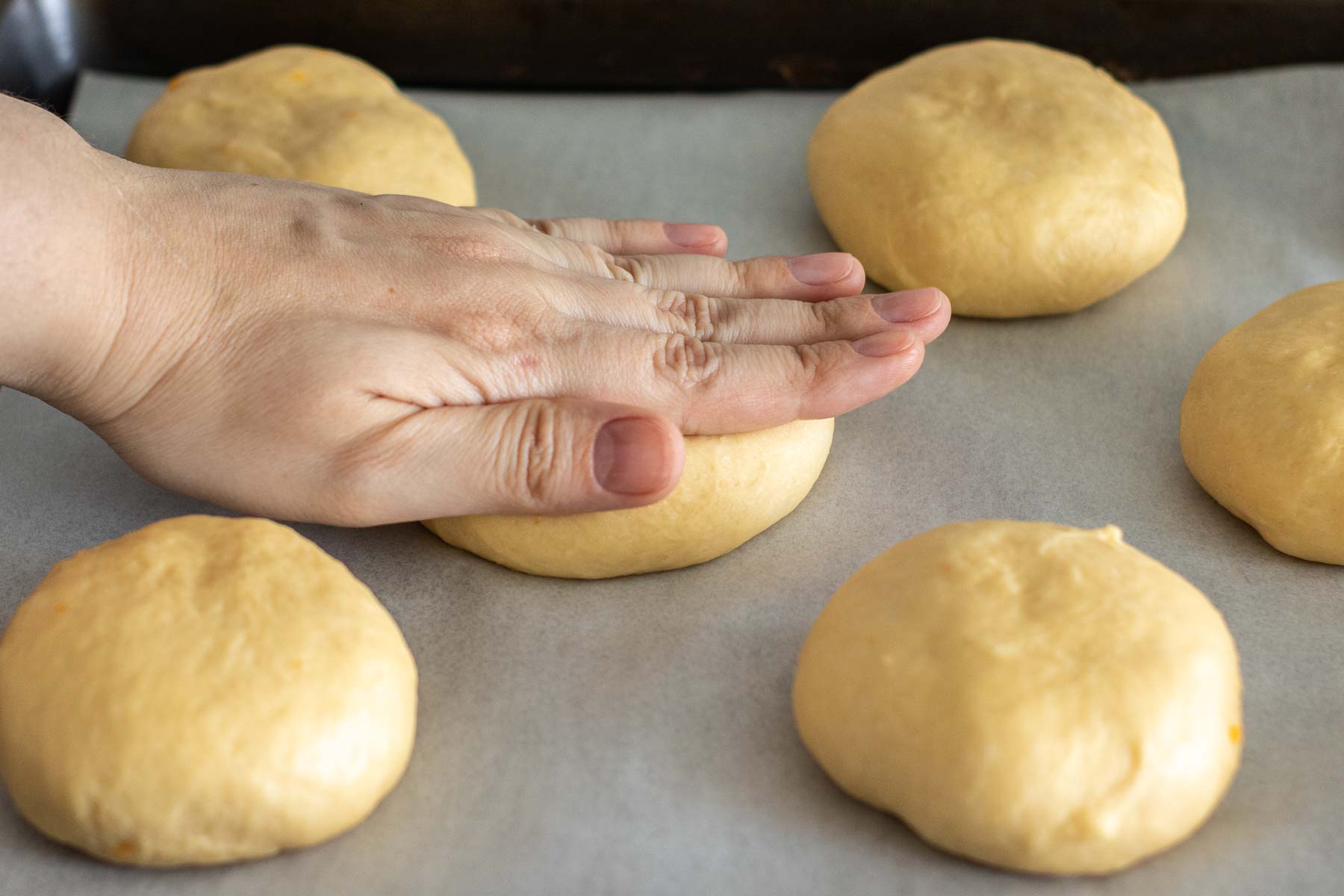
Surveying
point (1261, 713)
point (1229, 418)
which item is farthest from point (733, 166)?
point (1261, 713)

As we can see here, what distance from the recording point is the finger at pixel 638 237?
2.04 metres

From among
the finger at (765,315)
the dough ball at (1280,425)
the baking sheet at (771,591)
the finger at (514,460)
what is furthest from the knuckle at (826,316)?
the dough ball at (1280,425)

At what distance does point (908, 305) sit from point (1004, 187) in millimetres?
542

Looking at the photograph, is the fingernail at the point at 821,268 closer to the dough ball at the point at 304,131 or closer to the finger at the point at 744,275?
the finger at the point at 744,275

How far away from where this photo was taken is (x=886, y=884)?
1.26 metres

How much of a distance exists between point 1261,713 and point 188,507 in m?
1.53

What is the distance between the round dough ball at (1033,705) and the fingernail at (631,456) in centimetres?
29

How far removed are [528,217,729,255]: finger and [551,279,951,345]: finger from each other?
260mm

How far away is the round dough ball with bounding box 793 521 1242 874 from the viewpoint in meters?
1.22

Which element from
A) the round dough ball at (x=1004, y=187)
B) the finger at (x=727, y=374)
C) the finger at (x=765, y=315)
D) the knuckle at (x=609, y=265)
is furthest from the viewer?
the round dough ball at (x=1004, y=187)

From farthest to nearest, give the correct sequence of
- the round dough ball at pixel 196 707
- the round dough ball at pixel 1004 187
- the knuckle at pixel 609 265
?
the round dough ball at pixel 1004 187, the knuckle at pixel 609 265, the round dough ball at pixel 196 707

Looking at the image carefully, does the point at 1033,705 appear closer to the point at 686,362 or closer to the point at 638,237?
the point at 686,362

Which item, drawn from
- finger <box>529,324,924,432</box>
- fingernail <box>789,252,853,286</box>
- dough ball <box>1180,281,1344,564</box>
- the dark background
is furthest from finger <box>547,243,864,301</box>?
the dark background

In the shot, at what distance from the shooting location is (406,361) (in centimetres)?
154
